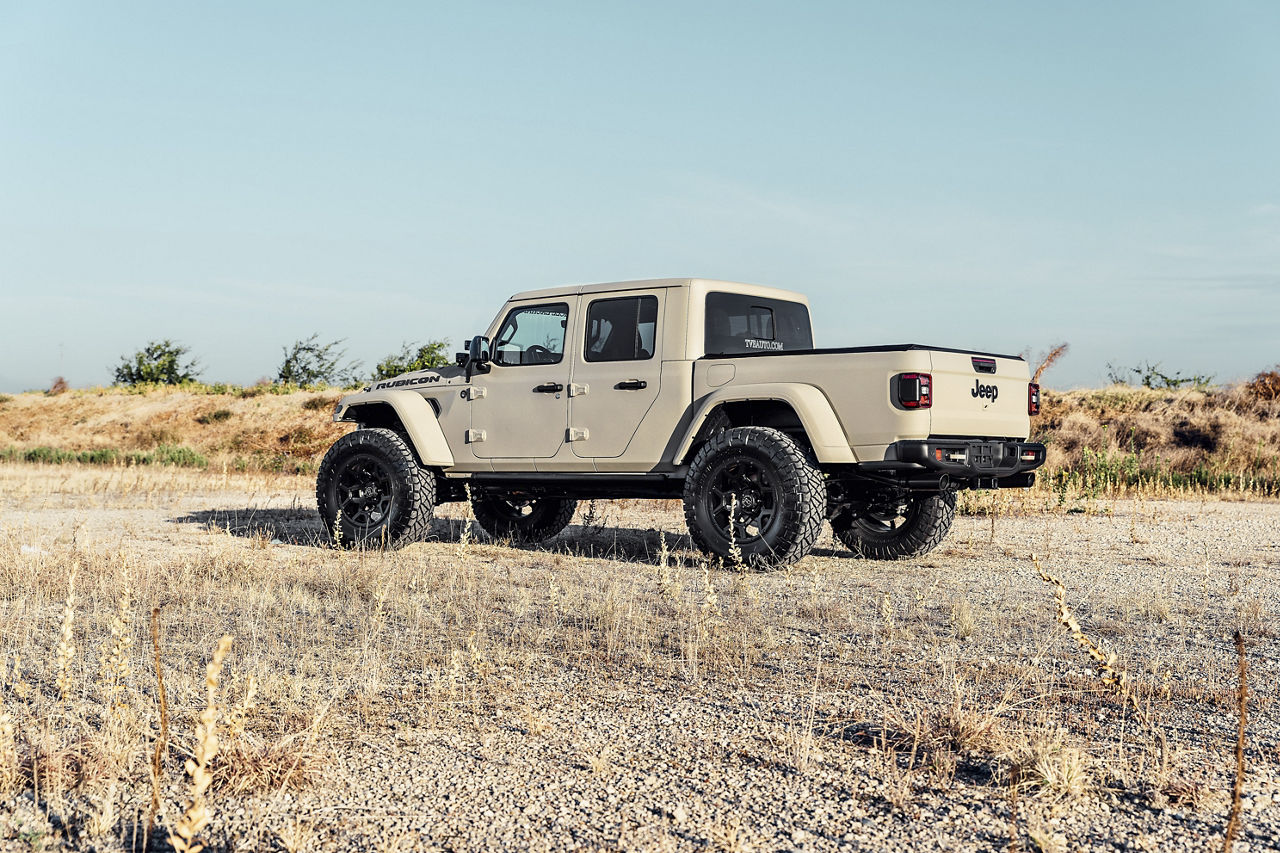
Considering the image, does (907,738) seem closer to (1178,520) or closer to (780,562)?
(780,562)

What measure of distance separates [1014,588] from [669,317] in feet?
10.5

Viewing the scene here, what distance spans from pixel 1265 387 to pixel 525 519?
2001cm

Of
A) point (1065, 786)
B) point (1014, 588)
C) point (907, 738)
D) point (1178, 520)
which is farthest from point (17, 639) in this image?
point (1178, 520)

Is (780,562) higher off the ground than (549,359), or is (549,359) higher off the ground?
(549,359)

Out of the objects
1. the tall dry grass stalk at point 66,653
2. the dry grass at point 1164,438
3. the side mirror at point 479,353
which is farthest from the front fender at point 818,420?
the dry grass at point 1164,438

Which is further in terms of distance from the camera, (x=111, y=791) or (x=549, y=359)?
(x=549, y=359)

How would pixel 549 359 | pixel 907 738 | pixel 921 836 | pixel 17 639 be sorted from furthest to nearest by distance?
pixel 549 359 → pixel 17 639 → pixel 907 738 → pixel 921 836

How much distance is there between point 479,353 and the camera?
940cm

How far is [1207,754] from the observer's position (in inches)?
144

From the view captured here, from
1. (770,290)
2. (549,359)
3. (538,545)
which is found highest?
(770,290)

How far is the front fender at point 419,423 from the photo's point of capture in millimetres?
9656

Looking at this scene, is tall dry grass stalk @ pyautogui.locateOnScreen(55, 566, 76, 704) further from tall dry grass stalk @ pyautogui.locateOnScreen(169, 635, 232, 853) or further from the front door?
the front door

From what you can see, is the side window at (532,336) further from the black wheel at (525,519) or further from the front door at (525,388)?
the black wheel at (525,519)

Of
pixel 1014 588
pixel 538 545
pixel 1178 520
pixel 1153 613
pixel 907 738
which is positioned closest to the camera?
pixel 907 738
